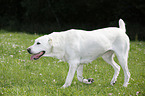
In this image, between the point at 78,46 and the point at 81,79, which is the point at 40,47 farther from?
the point at 81,79

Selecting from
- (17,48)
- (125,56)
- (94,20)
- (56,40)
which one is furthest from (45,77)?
(94,20)

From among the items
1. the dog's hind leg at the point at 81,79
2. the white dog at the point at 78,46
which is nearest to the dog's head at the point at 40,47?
the white dog at the point at 78,46

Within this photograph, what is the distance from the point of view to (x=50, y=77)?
574 centimetres

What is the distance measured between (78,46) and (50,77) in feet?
4.69

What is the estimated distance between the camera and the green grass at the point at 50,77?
4656mm

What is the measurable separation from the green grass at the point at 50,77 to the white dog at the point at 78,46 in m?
0.31

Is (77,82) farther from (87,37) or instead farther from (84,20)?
(84,20)

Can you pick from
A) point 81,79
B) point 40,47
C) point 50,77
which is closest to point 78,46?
point 40,47

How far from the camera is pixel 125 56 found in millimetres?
5359

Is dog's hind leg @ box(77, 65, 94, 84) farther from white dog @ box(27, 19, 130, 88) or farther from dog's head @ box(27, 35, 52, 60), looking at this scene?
dog's head @ box(27, 35, 52, 60)

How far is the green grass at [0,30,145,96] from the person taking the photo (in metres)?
4.66

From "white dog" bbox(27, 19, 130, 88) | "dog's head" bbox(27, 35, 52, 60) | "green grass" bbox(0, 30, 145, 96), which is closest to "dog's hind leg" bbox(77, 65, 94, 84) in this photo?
"white dog" bbox(27, 19, 130, 88)

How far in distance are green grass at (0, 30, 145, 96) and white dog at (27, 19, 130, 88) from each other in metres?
0.31

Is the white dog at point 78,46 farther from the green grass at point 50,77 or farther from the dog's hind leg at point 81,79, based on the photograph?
the green grass at point 50,77
